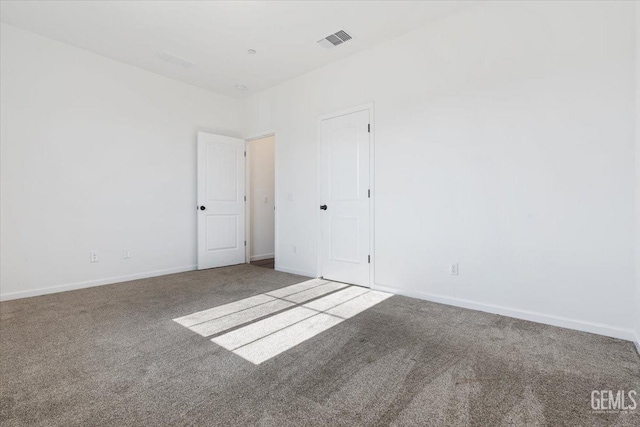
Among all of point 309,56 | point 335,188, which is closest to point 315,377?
point 335,188

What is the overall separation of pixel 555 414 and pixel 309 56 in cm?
410

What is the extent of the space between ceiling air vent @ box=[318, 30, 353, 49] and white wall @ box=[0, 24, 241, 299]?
2456 millimetres

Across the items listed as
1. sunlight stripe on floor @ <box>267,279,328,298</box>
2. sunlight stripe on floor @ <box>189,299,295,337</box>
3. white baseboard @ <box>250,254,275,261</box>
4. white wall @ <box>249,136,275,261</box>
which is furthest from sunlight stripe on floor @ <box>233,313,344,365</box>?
white wall @ <box>249,136,275,261</box>

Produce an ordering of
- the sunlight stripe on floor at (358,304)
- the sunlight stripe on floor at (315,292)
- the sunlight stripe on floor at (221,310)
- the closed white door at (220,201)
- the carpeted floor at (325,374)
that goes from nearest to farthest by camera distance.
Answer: the carpeted floor at (325,374)
the sunlight stripe on floor at (221,310)
the sunlight stripe on floor at (358,304)
the sunlight stripe on floor at (315,292)
the closed white door at (220,201)

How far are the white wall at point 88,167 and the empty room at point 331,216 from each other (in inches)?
0.9

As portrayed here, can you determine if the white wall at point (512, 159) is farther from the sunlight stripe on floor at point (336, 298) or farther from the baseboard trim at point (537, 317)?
the sunlight stripe on floor at point (336, 298)

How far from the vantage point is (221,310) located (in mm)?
2887

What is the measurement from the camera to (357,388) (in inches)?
63.6

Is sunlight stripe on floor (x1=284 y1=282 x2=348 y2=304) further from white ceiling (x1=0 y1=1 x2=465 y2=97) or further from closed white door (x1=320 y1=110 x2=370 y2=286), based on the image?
white ceiling (x1=0 y1=1 x2=465 y2=97)

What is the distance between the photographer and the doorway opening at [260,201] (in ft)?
19.1

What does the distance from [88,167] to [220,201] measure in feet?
6.07

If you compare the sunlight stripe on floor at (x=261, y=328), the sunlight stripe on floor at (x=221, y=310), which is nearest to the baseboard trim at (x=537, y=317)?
the sunlight stripe on floor at (x=261, y=328)

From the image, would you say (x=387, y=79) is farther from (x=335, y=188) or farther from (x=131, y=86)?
(x=131, y=86)

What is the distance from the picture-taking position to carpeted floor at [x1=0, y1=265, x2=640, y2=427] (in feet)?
4.61
